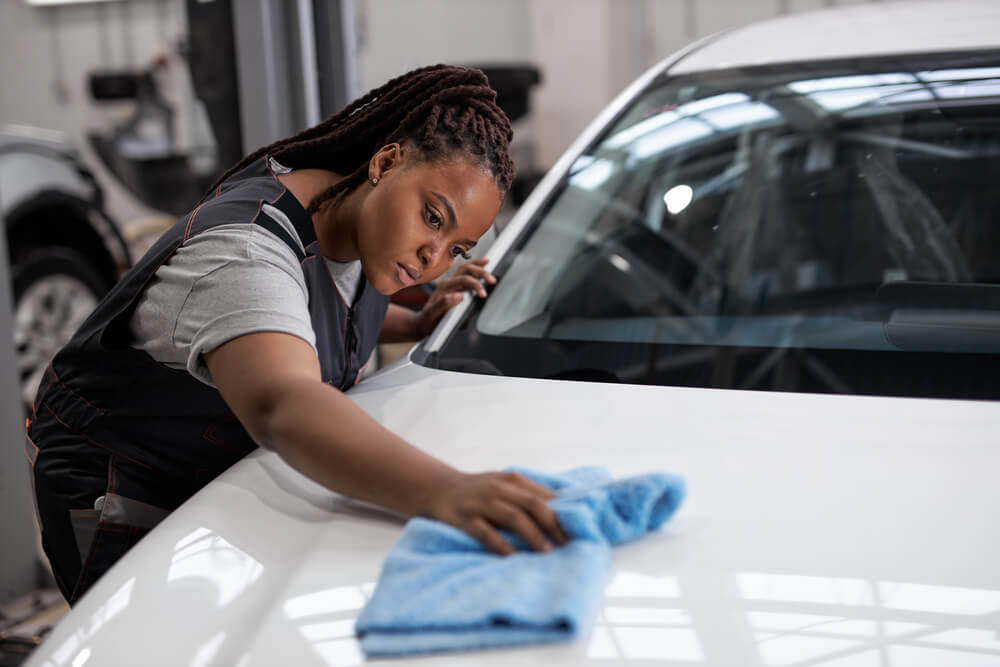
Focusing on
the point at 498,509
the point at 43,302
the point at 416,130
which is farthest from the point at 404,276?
the point at 43,302

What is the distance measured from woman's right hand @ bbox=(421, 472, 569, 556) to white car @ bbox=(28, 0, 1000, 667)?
0.21ft

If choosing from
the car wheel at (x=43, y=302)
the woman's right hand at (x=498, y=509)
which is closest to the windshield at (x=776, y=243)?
the woman's right hand at (x=498, y=509)

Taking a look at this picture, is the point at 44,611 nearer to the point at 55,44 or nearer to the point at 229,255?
the point at 229,255

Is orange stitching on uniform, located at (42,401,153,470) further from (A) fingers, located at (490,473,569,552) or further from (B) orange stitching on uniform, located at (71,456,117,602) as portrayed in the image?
(A) fingers, located at (490,473,569,552)

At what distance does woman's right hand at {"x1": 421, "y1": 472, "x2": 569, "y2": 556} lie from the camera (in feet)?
2.46

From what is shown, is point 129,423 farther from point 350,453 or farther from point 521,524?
point 521,524

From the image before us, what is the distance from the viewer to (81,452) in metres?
1.20

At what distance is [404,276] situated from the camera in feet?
3.56

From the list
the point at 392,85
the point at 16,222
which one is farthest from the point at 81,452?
the point at 16,222

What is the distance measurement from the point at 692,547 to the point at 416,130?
62 cm

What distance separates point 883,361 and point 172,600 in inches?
34.8

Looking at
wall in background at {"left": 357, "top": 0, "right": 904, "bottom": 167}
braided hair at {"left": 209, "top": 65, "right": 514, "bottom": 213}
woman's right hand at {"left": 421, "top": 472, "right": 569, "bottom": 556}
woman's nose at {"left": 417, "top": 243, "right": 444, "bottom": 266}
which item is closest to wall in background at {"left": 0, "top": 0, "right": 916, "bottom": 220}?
wall in background at {"left": 357, "top": 0, "right": 904, "bottom": 167}

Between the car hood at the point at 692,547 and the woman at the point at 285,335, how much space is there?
0.09 metres

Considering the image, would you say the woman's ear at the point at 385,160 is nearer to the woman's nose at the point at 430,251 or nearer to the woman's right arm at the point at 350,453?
the woman's nose at the point at 430,251
